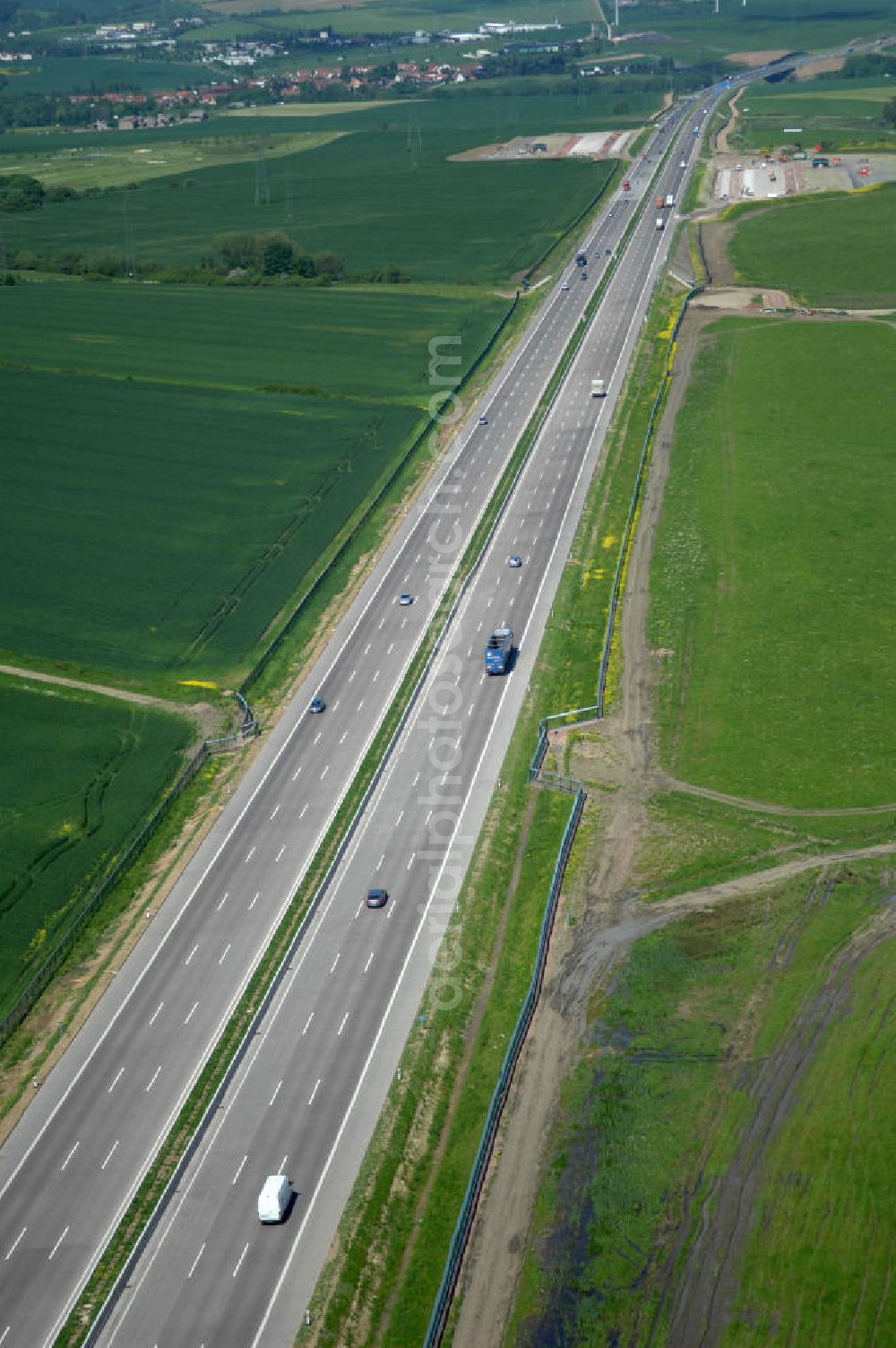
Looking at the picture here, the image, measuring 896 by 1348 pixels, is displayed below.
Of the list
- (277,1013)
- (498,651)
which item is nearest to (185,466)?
(498,651)

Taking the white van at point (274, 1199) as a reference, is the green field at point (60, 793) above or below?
above

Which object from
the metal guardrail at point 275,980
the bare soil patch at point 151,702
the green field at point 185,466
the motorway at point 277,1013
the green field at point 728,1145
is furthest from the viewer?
the green field at point 185,466

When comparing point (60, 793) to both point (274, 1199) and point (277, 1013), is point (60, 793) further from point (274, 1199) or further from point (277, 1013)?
point (274, 1199)

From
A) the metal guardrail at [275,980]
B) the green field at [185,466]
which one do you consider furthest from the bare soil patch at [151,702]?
the metal guardrail at [275,980]

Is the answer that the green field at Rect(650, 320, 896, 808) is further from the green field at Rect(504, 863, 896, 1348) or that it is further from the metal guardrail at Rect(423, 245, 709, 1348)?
the green field at Rect(504, 863, 896, 1348)

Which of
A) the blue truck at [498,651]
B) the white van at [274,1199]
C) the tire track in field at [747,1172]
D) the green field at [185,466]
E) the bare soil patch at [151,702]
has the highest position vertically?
the green field at [185,466]

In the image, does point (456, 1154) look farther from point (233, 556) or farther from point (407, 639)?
point (233, 556)

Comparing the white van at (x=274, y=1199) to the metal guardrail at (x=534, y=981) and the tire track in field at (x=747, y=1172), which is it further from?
the tire track in field at (x=747, y=1172)
